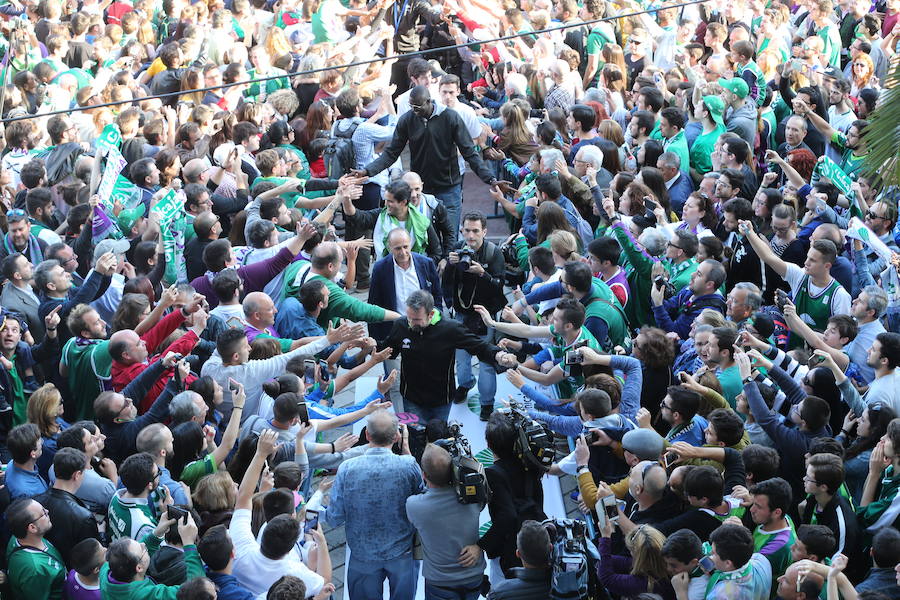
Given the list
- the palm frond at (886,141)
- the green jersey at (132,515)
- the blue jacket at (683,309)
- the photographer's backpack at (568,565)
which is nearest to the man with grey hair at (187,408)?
the green jersey at (132,515)

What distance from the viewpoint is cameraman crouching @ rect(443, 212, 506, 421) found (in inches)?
320

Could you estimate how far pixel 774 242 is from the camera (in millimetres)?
8352

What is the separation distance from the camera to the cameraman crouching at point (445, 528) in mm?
5590

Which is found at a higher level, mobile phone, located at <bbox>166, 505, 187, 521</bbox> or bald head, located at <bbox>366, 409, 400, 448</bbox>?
bald head, located at <bbox>366, 409, 400, 448</bbox>

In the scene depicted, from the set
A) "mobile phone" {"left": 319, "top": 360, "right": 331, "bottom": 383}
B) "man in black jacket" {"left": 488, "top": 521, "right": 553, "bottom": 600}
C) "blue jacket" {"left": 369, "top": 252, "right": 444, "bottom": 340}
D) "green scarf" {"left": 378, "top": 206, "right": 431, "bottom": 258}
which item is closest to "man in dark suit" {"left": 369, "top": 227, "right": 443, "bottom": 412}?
"blue jacket" {"left": 369, "top": 252, "right": 444, "bottom": 340}

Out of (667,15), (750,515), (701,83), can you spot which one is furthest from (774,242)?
(667,15)

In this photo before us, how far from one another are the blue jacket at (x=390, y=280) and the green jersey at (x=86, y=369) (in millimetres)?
2040

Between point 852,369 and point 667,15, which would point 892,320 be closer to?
point 852,369

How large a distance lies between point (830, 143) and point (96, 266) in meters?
6.47

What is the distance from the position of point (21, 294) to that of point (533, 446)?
426 centimetres

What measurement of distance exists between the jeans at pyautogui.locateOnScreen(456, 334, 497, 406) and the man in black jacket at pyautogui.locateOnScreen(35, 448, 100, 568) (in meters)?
3.21

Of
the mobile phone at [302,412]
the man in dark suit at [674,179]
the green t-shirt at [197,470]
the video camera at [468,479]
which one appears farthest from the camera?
the man in dark suit at [674,179]

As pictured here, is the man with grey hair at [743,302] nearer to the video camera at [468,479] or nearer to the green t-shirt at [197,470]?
the video camera at [468,479]

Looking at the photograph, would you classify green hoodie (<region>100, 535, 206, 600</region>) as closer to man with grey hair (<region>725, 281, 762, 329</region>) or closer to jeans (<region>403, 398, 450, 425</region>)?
jeans (<region>403, 398, 450, 425</region>)
